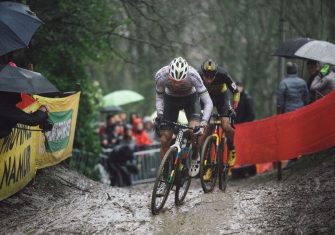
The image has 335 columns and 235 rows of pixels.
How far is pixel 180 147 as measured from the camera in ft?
30.8

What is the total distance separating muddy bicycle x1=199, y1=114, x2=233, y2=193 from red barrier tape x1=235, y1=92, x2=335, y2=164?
1567 millimetres

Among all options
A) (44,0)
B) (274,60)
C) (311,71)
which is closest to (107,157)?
(44,0)

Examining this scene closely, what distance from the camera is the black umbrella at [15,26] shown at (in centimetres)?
798

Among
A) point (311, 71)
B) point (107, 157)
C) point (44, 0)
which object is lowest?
point (107, 157)

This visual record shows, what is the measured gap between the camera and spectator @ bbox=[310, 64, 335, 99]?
40.9 ft

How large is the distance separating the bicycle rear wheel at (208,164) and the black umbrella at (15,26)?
10.5ft

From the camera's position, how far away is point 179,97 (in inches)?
393

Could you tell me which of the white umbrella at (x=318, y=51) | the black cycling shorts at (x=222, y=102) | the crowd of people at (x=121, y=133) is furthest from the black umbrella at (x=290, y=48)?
the crowd of people at (x=121, y=133)

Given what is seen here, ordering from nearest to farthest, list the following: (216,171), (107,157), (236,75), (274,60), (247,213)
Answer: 1. (247,213)
2. (216,171)
3. (107,157)
4. (274,60)
5. (236,75)

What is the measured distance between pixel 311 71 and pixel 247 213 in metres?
5.02

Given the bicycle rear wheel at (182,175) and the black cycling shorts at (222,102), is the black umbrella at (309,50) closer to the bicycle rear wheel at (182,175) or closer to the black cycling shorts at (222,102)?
the black cycling shorts at (222,102)

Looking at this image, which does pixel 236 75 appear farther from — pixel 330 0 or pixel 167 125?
pixel 167 125

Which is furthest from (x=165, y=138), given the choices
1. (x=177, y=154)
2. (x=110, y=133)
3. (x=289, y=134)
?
(x=110, y=133)

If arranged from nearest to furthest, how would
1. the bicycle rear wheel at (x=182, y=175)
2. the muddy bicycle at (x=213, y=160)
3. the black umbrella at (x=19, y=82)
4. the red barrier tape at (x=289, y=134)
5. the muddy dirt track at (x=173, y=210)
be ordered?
the black umbrella at (x=19, y=82)
the muddy dirt track at (x=173, y=210)
the bicycle rear wheel at (x=182, y=175)
the muddy bicycle at (x=213, y=160)
the red barrier tape at (x=289, y=134)
